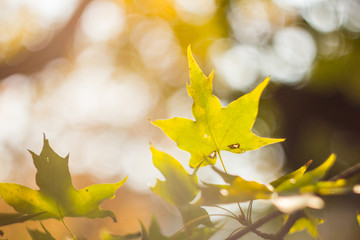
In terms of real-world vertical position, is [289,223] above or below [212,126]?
below

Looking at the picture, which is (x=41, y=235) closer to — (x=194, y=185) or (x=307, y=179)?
(x=194, y=185)

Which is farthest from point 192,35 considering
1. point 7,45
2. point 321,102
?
point 7,45

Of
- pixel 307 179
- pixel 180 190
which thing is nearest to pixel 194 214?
pixel 180 190

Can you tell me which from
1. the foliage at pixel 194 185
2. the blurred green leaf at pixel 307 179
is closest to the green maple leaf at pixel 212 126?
the foliage at pixel 194 185

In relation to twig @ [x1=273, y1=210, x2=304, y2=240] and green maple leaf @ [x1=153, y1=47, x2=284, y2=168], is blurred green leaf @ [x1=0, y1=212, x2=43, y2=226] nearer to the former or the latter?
green maple leaf @ [x1=153, y1=47, x2=284, y2=168]

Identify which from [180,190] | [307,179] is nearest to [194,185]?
[180,190]

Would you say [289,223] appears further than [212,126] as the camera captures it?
No

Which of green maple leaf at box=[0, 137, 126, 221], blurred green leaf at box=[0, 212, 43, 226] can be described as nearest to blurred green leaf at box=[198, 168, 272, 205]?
green maple leaf at box=[0, 137, 126, 221]

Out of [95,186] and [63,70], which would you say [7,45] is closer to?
[63,70]
